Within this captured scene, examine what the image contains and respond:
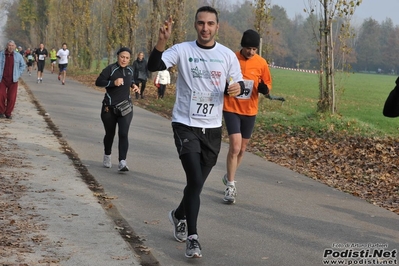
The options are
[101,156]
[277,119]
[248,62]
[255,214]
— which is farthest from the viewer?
[277,119]

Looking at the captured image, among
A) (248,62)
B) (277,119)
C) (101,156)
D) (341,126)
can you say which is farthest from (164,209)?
(277,119)

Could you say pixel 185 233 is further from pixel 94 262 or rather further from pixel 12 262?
pixel 12 262

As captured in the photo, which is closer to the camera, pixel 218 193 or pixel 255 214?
pixel 255 214

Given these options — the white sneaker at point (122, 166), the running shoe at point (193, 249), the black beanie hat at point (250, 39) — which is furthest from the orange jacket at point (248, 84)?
the running shoe at point (193, 249)

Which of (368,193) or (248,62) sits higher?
(248,62)

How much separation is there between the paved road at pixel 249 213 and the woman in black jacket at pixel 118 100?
0.44 meters

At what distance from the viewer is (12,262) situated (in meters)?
5.64

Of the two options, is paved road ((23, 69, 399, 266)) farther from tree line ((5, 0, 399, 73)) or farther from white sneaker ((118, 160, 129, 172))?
tree line ((5, 0, 399, 73))

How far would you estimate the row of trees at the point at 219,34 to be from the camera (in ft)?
61.7

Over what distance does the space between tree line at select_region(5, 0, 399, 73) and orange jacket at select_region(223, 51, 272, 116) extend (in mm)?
9971

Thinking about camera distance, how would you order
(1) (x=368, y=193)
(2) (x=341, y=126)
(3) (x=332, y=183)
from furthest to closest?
1. (2) (x=341, y=126)
2. (3) (x=332, y=183)
3. (1) (x=368, y=193)

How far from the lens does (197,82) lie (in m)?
6.45

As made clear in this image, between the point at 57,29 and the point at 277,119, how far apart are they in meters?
53.4

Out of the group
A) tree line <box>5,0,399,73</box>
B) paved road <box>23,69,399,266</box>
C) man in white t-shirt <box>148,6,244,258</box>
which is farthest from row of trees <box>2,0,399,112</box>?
man in white t-shirt <box>148,6,244,258</box>
